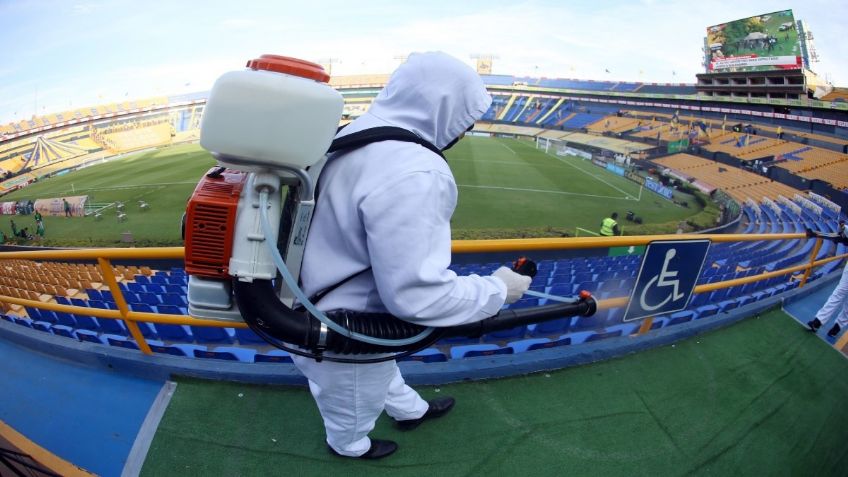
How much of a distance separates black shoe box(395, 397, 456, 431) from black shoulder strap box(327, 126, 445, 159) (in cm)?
145

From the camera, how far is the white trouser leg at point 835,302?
3.43 meters

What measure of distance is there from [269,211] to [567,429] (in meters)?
1.87

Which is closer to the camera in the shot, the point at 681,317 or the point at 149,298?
the point at 681,317

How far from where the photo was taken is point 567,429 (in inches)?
81.2

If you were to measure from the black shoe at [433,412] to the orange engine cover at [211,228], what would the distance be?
1303 millimetres

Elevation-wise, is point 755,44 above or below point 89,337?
above

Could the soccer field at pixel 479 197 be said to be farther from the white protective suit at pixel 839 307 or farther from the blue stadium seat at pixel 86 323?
the blue stadium seat at pixel 86 323

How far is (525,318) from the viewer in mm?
1523

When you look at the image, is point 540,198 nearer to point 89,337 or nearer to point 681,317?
point 681,317

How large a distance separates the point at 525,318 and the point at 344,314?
0.71 meters

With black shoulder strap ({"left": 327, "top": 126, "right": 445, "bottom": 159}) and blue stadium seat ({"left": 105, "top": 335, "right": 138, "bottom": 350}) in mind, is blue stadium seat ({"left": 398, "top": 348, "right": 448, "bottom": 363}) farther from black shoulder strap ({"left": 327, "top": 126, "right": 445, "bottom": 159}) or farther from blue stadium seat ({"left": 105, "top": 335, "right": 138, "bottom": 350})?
blue stadium seat ({"left": 105, "top": 335, "right": 138, "bottom": 350})

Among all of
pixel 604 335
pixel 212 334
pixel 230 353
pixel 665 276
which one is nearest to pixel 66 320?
pixel 212 334

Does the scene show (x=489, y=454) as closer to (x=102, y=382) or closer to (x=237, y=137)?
(x=237, y=137)

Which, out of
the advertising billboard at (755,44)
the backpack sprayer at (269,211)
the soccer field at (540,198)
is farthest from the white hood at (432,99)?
the advertising billboard at (755,44)
